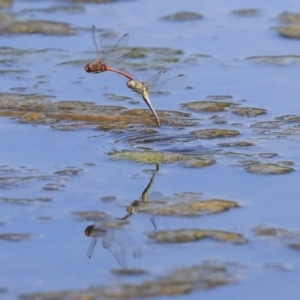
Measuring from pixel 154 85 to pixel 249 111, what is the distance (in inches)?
21.6

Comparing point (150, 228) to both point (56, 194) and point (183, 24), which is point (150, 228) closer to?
point (56, 194)

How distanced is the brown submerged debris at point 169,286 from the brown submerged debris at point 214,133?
5.75 feet

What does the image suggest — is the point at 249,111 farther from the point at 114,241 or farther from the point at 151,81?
the point at 114,241

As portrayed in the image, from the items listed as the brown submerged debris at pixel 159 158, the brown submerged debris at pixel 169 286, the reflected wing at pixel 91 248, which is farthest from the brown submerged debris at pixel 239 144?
the brown submerged debris at pixel 169 286

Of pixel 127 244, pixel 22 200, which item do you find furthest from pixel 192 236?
pixel 22 200

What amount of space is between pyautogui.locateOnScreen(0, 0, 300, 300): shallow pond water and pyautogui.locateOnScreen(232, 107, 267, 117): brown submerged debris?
0.01m

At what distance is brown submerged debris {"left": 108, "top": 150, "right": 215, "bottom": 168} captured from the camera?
16.0ft

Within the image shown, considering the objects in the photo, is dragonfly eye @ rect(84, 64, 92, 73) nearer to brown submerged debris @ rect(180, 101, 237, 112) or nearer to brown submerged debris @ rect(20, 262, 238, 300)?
brown submerged debris @ rect(180, 101, 237, 112)

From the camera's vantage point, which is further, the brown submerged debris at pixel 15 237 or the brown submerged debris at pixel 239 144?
the brown submerged debris at pixel 239 144

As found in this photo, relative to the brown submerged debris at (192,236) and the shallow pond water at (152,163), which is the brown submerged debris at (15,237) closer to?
the shallow pond water at (152,163)

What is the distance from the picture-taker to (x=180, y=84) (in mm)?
6043

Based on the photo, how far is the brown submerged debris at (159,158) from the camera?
4.88 m

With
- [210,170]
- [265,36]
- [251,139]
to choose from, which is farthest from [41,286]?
[265,36]

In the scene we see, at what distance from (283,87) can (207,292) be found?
2.98 meters
